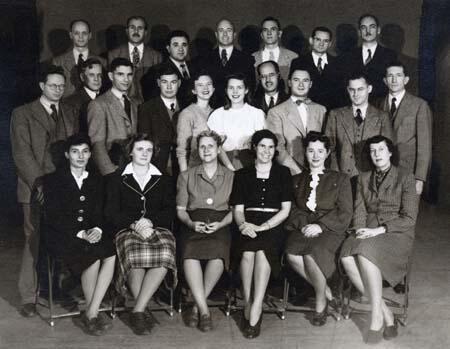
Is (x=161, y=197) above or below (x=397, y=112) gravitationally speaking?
below

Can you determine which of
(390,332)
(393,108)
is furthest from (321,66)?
(390,332)

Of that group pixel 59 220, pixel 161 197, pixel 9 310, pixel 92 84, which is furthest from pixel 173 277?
pixel 92 84

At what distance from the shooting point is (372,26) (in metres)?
5.24

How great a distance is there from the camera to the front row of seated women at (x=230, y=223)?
4133 millimetres

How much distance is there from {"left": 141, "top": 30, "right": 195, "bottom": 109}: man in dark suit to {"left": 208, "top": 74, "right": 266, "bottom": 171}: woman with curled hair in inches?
18.5

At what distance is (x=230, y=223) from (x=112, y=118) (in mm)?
1126

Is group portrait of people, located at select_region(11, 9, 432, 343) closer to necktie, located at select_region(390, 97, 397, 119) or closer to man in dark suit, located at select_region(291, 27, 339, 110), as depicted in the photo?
necktie, located at select_region(390, 97, 397, 119)

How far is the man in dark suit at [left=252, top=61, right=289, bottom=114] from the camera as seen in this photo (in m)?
4.84

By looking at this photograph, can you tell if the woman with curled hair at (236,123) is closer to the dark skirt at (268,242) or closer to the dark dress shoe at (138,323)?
the dark skirt at (268,242)

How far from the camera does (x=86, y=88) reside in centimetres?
489

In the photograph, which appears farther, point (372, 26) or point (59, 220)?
point (372, 26)

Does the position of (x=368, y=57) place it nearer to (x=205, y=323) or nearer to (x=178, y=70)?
(x=178, y=70)

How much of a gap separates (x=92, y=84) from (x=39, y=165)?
790 mm

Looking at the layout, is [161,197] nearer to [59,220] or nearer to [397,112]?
[59,220]
